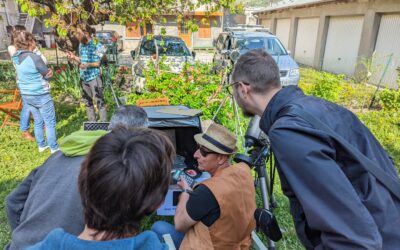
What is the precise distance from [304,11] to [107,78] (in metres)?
13.5

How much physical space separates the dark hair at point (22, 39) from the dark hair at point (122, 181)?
11.7ft

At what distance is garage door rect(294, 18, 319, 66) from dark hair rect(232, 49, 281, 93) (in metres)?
15.4

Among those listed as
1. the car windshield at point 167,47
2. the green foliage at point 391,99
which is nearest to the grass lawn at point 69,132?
the green foliage at point 391,99

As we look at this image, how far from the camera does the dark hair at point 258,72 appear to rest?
146cm

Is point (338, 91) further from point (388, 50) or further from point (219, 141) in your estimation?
point (388, 50)

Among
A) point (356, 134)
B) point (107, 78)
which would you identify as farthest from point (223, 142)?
point (107, 78)

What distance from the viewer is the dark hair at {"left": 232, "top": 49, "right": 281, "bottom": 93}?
1461mm

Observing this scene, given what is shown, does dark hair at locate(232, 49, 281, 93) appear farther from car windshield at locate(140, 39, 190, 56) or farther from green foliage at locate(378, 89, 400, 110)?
car windshield at locate(140, 39, 190, 56)

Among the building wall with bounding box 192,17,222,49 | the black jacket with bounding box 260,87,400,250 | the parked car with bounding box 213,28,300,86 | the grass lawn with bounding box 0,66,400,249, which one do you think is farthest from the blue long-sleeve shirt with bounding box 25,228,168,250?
the building wall with bounding box 192,17,222,49

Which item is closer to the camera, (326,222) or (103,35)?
(326,222)

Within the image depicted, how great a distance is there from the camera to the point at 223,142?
2197 mm

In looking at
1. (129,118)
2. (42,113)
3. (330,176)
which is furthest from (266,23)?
(330,176)

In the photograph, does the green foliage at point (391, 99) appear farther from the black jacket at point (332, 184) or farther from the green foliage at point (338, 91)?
the black jacket at point (332, 184)

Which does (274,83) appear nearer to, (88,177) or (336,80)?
(88,177)
